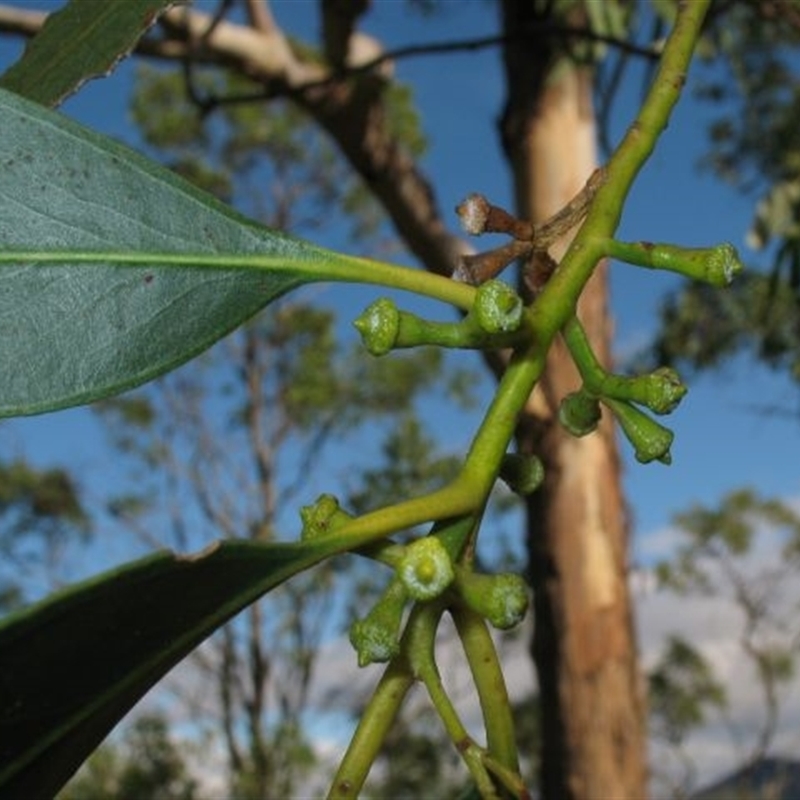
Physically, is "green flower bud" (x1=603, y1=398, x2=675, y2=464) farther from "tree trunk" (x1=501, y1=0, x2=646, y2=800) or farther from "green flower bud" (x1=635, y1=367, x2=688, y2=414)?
"tree trunk" (x1=501, y1=0, x2=646, y2=800)

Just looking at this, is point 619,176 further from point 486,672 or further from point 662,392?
point 486,672

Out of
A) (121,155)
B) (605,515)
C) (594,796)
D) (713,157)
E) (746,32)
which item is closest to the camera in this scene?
(121,155)

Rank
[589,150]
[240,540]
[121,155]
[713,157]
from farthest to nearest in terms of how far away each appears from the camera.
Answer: [713,157] → [589,150] → [121,155] → [240,540]

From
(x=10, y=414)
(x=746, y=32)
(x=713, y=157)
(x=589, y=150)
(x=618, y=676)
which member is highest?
(x=713, y=157)

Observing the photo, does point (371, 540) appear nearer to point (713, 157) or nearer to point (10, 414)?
point (10, 414)

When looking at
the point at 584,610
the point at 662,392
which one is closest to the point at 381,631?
the point at 662,392

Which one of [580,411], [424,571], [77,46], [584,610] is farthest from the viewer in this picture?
[584,610]

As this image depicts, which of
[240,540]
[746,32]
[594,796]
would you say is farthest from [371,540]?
[746,32]
